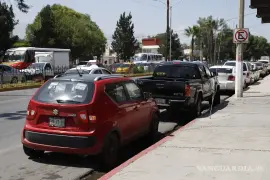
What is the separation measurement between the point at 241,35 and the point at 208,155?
11349 millimetres

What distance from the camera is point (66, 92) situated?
267 inches

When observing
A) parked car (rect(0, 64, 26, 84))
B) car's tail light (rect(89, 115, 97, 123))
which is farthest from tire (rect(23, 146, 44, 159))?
parked car (rect(0, 64, 26, 84))

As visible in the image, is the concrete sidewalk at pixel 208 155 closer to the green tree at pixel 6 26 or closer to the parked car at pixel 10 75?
the parked car at pixel 10 75

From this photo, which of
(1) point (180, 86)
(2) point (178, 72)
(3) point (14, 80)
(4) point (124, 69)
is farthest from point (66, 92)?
(4) point (124, 69)

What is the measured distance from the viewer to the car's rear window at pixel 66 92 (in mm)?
6599

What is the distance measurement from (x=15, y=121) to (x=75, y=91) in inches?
212

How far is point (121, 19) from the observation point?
318ft

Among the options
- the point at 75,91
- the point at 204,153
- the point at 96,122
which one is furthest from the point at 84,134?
the point at 204,153

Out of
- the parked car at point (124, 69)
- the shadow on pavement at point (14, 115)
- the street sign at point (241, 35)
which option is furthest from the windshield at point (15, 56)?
the shadow on pavement at point (14, 115)

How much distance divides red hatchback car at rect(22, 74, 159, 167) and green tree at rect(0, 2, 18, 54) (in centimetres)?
4613

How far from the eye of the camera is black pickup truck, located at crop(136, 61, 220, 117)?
1150 cm

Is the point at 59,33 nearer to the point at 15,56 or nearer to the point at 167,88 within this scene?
the point at 15,56

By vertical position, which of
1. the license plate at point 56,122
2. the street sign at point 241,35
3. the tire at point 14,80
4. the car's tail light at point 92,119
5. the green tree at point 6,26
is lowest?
the tire at point 14,80

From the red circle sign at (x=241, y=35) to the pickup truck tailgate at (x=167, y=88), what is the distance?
663 centimetres
